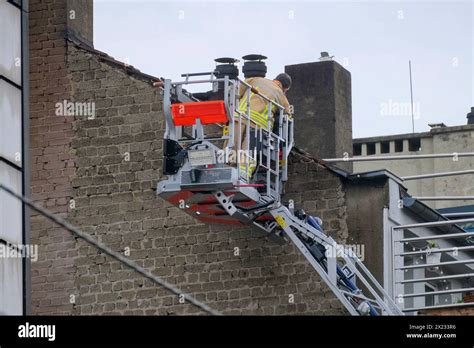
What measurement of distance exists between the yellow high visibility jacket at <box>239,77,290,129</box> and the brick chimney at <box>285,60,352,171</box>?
6213 millimetres

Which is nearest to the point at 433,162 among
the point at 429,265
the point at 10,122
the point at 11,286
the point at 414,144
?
the point at 414,144

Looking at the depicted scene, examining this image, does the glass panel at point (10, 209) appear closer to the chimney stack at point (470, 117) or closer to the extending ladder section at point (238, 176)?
the extending ladder section at point (238, 176)

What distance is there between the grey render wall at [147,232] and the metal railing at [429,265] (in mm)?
916

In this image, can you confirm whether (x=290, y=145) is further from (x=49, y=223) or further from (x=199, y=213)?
(x=49, y=223)

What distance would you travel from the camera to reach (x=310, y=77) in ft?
102

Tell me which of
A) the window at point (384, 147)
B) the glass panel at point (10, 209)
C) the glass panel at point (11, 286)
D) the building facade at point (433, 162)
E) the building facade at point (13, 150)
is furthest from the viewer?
Answer: the window at point (384, 147)

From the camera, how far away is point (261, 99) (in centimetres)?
2411

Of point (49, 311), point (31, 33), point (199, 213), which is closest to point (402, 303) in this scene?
point (199, 213)

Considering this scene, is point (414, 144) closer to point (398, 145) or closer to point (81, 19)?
point (398, 145)

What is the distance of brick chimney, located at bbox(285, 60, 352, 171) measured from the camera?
30.8 m

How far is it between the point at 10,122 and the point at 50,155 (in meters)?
3.18

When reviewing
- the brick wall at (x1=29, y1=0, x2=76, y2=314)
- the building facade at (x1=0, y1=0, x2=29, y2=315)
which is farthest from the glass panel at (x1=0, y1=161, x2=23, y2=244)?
the brick wall at (x1=29, y1=0, x2=76, y2=314)

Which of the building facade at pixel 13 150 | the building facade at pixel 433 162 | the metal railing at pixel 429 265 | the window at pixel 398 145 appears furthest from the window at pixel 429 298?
the window at pixel 398 145

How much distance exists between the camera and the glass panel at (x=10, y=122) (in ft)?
80.6
